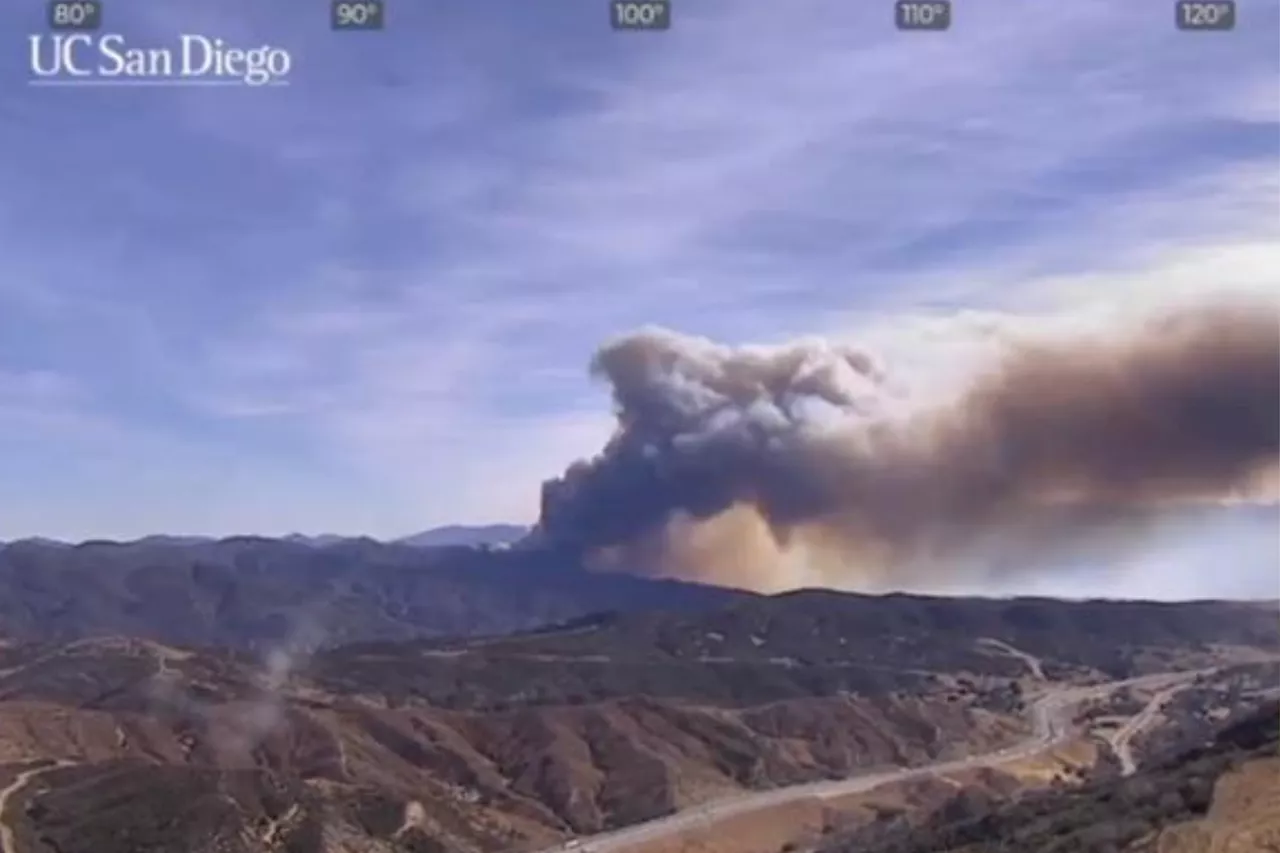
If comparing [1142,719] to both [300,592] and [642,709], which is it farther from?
[300,592]

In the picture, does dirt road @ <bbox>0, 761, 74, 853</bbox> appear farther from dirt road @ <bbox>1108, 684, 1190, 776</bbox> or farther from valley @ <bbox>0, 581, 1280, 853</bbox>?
dirt road @ <bbox>1108, 684, 1190, 776</bbox>

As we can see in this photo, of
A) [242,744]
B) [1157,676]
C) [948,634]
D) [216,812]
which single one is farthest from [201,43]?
[1157,676]

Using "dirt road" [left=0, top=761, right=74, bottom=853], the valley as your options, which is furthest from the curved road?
"dirt road" [left=0, top=761, right=74, bottom=853]

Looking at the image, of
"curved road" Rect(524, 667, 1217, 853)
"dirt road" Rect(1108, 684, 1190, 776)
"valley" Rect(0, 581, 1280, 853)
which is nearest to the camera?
"curved road" Rect(524, 667, 1217, 853)

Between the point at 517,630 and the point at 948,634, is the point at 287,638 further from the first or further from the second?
the point at 948,634

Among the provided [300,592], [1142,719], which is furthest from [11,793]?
[1142,719]

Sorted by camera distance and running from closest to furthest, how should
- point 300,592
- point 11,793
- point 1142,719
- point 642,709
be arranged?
point 11,793 < point 300,592 < point 642,709 < point 1142,719
